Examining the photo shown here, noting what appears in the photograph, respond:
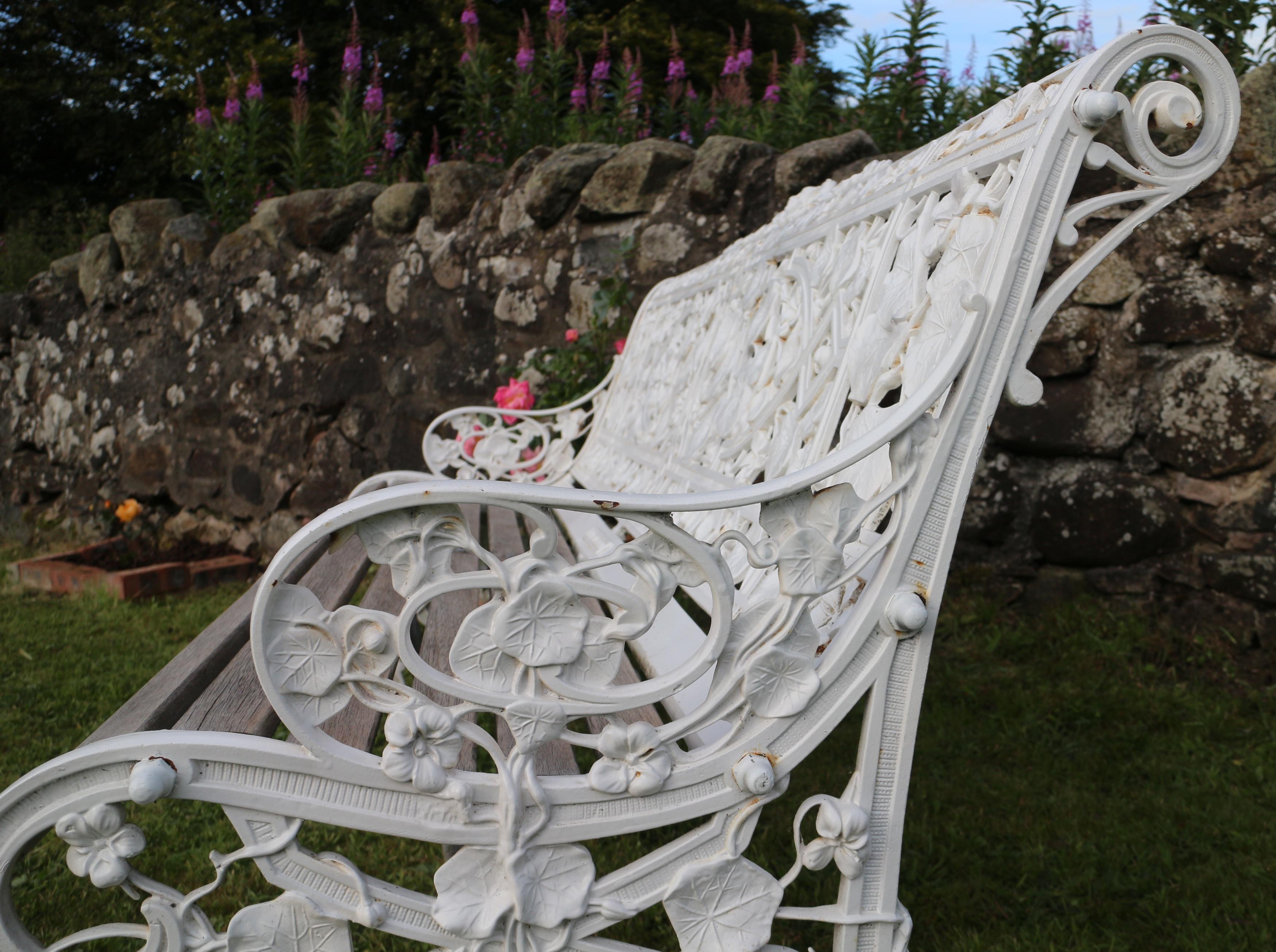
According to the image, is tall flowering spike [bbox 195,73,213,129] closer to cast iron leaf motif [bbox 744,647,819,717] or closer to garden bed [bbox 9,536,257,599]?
garden bed [bbox 9,536,257,599]

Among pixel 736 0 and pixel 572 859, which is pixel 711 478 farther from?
pixel 736 0

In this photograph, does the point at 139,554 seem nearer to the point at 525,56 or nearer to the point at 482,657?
the point at 525,56

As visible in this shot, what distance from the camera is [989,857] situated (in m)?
1.79

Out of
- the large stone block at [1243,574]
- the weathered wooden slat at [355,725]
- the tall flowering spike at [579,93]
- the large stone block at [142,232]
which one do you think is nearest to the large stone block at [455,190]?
the tall flowering spike at [579,93]

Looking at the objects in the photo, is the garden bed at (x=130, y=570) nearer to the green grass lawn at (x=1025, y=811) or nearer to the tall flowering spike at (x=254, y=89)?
Answer: the green grass lawn at (x=1025, y=811)

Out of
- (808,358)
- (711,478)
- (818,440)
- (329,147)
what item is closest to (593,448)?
(711,478)

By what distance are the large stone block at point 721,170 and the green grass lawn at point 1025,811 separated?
1695mm

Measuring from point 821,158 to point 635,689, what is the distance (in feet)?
8.97

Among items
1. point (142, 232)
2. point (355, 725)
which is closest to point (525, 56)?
point (142, 232)

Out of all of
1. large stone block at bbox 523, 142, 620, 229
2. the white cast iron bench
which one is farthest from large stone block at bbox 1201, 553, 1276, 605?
large stone block at bbox 523, 142, 620, 229

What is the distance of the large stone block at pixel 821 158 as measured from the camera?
126 inches

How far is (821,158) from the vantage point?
3.21m

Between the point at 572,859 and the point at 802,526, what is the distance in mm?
415

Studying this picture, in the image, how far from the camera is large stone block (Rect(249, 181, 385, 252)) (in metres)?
4.24
